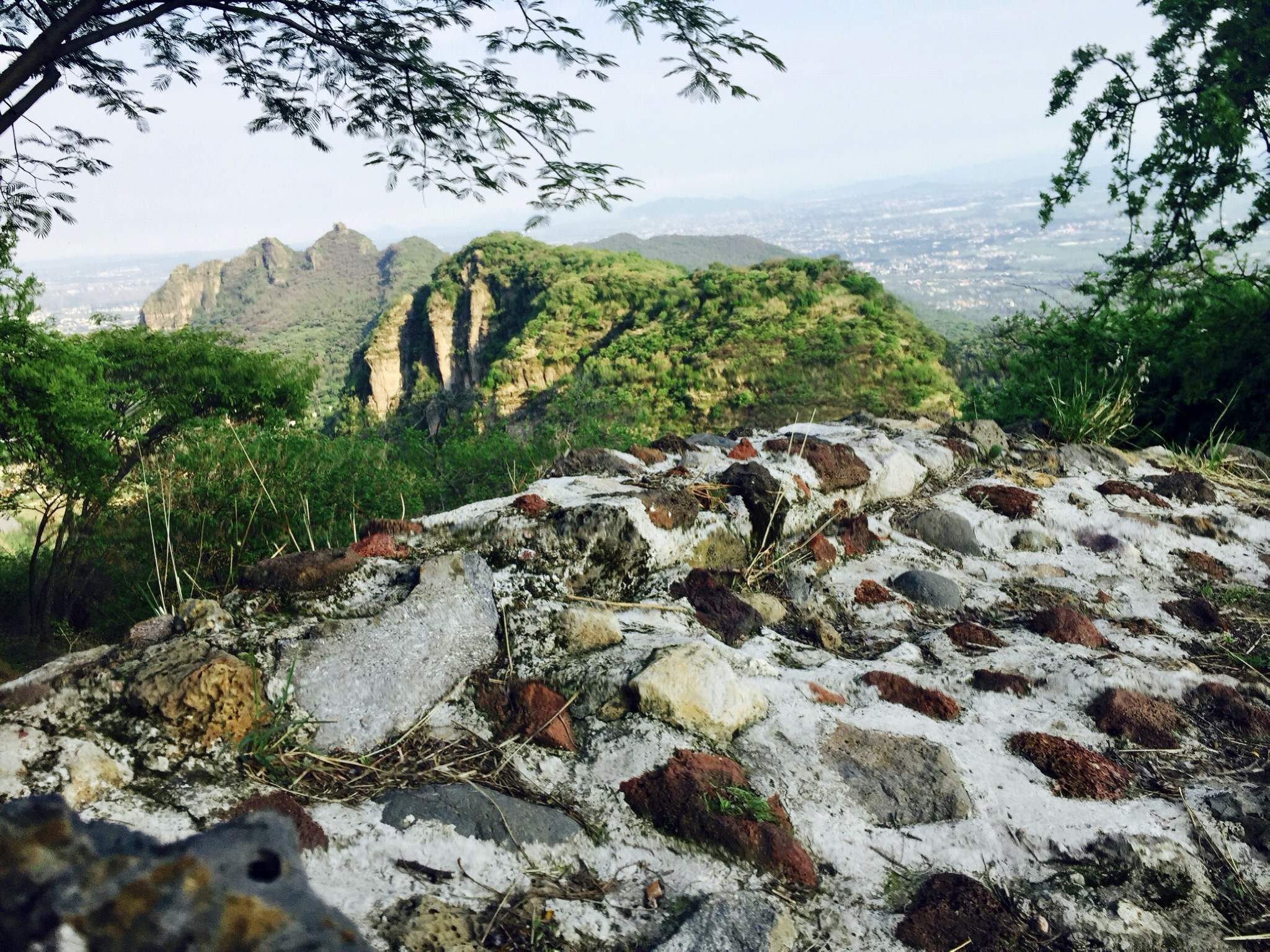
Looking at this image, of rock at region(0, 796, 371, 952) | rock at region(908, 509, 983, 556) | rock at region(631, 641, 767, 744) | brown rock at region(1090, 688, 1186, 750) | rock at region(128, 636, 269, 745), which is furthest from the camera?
rock at region(908, 509, 983, 556)

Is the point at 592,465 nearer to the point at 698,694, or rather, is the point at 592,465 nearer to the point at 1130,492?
the point at 698,694

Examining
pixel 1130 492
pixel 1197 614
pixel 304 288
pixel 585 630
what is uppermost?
pixel 304 288

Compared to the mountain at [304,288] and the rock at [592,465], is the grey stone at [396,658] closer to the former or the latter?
the rock at [592,465]

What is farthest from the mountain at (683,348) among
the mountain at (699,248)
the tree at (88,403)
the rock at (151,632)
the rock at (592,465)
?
the mountain at (699,248)

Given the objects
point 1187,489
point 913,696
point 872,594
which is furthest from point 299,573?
point 1187,489

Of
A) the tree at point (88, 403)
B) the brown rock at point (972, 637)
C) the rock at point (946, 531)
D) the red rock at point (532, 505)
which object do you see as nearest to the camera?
the brown rock at point (972, 637)

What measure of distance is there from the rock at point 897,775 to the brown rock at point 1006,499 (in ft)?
7.96

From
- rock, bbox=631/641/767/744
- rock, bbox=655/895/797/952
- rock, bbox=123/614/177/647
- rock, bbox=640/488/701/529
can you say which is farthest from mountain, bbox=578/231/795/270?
rock, bbox=655/895/797/952

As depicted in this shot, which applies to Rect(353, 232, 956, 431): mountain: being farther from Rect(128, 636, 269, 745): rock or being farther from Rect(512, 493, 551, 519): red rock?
Rect(128, 636, 269, 745): rock

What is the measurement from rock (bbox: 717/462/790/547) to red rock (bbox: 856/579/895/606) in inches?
20.2

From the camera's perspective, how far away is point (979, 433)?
5570 millimetres

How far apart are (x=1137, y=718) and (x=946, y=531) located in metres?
1.71

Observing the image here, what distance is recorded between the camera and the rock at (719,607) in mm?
3258

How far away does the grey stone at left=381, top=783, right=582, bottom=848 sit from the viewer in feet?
6.44
